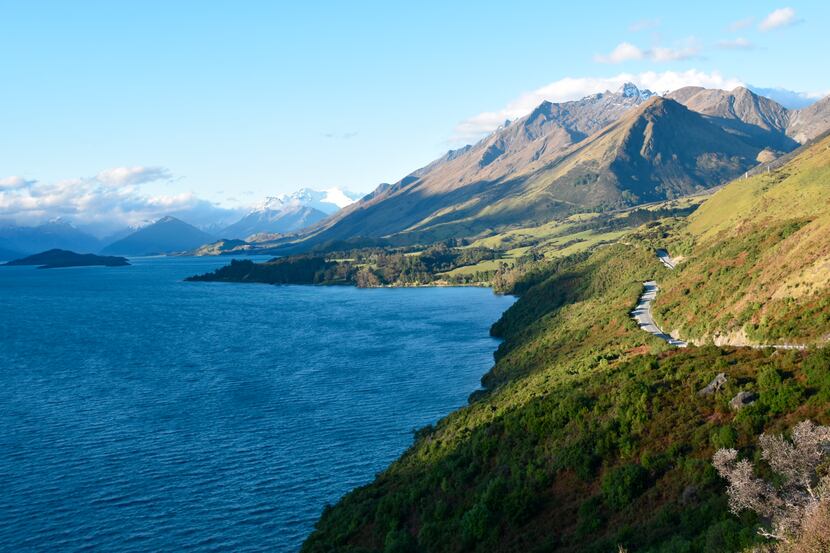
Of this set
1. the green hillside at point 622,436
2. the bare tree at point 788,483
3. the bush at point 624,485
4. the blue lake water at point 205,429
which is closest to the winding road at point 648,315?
the green hillside at point 622,436

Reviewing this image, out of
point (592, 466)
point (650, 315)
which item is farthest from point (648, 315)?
point (592, 466)

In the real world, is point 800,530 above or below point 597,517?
above

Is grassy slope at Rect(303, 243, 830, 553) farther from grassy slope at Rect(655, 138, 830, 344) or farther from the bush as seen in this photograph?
grassy slope at Rect(655, 138, 830, 344)

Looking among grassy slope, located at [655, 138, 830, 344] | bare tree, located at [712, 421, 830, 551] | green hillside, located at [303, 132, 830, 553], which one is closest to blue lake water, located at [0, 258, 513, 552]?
green hillside, located at [303, 132, 830, 553]

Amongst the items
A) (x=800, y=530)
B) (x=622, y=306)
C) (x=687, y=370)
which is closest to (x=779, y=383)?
(x=687, y=370)

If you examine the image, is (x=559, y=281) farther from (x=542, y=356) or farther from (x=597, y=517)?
(x=597, y=517)

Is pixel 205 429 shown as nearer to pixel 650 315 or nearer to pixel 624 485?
pixel 624 485
